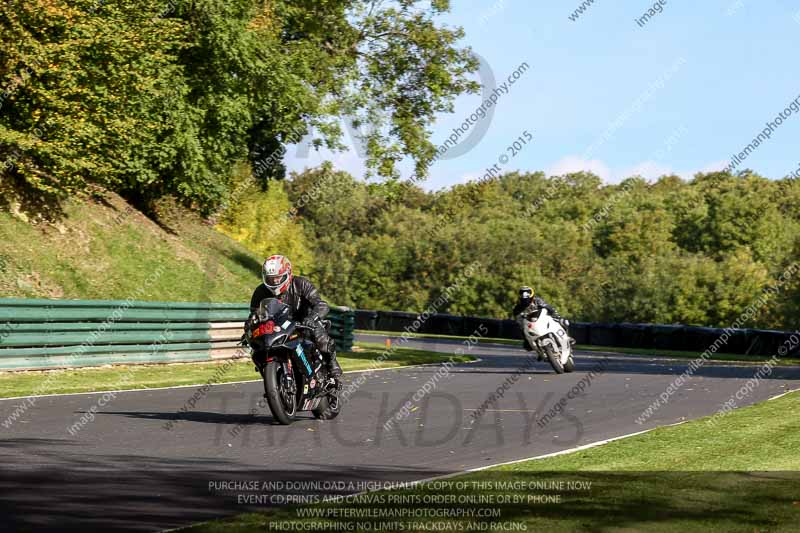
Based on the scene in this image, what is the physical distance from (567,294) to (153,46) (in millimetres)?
72383

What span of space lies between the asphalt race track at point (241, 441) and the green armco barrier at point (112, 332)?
12.1 ft

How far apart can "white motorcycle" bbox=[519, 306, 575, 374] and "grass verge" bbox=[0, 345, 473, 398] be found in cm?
411

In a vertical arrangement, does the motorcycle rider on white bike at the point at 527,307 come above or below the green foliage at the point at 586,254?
below

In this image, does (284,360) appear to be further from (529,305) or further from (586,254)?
(586,254)

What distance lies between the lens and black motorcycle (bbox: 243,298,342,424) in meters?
12.5

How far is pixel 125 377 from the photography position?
20.4m

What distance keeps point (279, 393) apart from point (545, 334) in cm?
1168

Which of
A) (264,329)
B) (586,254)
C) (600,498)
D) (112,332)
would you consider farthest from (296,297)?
(586,254)

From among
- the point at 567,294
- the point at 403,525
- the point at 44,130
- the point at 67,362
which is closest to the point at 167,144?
the point at 44,130

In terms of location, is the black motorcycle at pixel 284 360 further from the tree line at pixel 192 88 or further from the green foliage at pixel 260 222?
the green foliage at pixel 260 222

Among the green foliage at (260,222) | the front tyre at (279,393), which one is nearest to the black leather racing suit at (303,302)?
the front tyre at (279,393)

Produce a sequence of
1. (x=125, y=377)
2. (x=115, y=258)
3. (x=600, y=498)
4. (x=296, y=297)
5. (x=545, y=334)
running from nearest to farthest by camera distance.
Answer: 1. (x=600, y=498)
2. (x=296, y=297)
3. (x=125, y=377)
4. (x=545, y=334)
5. (x=115, y=258)

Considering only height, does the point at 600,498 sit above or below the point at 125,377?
below

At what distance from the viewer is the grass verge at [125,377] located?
17.6 meters
